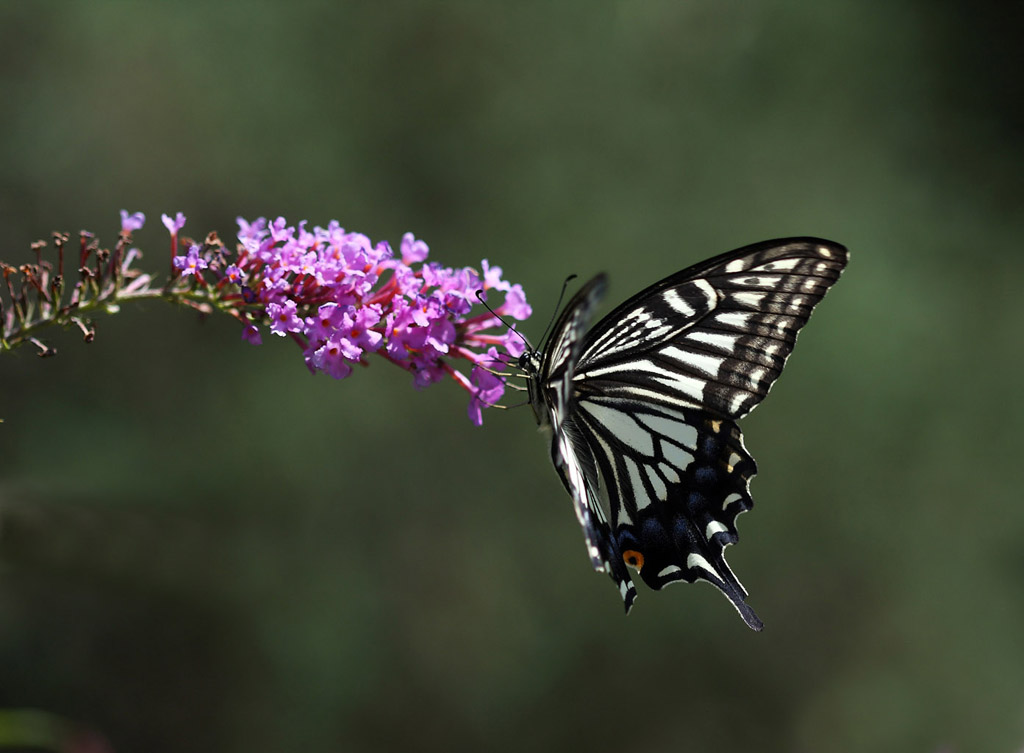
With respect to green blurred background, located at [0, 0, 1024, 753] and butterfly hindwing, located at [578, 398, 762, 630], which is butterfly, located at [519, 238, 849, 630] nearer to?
butterfly hindwing, located at [578, 398, 762, 630]

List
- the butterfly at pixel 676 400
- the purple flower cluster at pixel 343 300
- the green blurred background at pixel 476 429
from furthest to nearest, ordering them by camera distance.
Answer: the green blurred background at pixel 476 429 < the butterfly at pixel 676 400 < the purple flower cluster at pixel 343 300

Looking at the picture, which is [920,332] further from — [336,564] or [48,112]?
[48,112]

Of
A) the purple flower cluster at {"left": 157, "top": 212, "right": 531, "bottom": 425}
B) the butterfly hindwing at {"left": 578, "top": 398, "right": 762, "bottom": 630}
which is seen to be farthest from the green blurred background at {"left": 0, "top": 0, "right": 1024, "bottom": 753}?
the purple flower cluster at {"left": 157, "top": 212, "right": 531, "bottom": 425}

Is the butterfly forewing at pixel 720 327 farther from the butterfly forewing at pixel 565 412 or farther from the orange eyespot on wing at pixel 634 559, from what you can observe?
the orange eyespot on wing at pixel 634 559

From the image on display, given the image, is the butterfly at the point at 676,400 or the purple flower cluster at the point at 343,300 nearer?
the purple flower cluster at the point at 343,300

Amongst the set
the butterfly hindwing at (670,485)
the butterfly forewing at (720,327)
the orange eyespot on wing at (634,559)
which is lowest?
→ the orange eyespot on wing at (634,559)

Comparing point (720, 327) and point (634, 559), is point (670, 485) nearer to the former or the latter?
point (634, 559)

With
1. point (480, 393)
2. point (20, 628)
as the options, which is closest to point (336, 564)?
point (20, 628)

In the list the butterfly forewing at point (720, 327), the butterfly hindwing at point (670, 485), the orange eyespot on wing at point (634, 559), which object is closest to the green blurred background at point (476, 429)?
the butterfly hindwing at point (670, 485)
